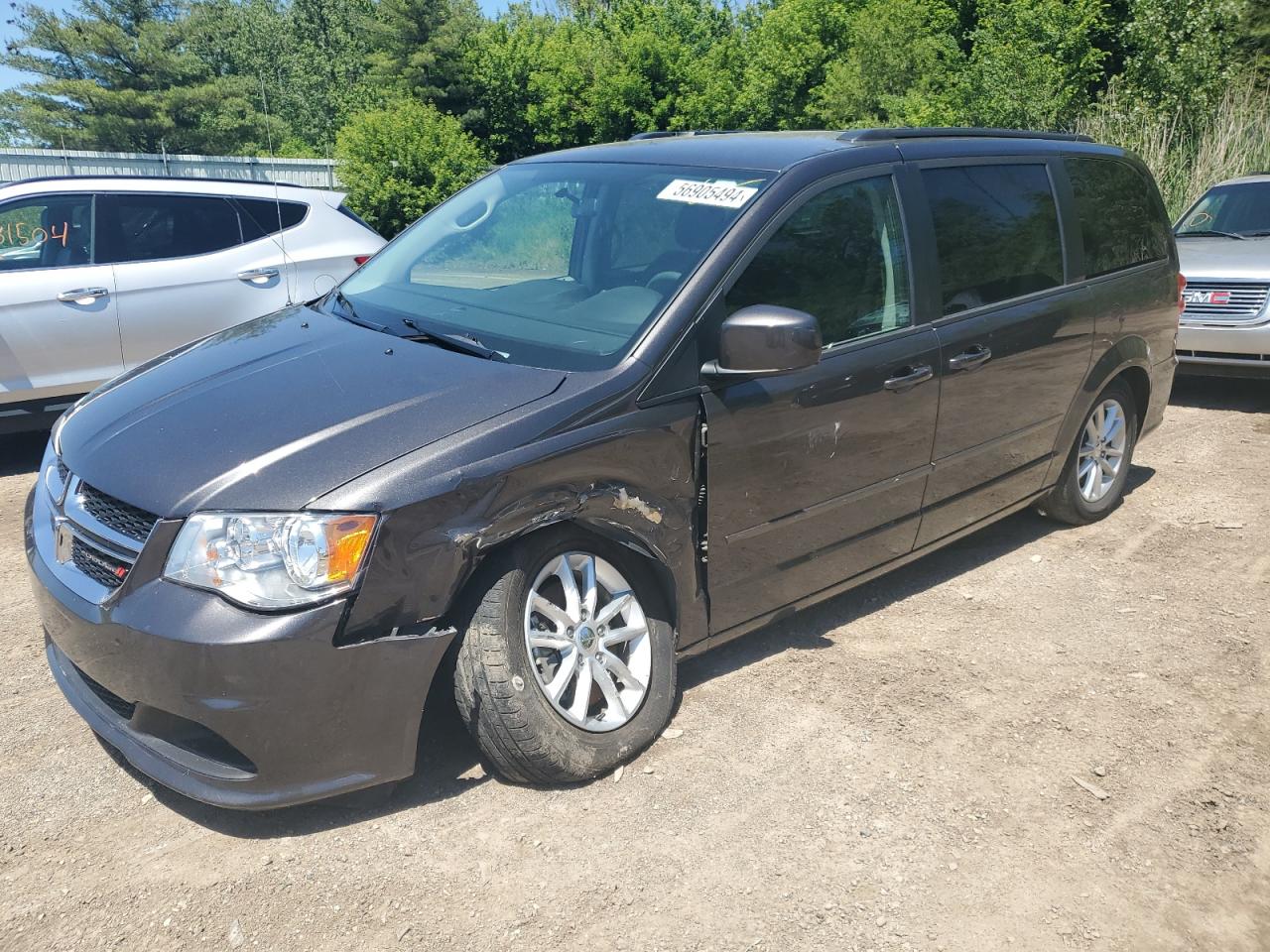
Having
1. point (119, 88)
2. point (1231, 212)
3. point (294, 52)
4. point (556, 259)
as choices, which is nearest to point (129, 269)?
point (556, 259)

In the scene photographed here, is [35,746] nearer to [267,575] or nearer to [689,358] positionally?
[267,575]

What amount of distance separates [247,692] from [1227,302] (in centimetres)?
802

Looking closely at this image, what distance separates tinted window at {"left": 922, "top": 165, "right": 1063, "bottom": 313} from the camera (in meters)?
4.43

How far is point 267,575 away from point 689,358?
1418 millimetres

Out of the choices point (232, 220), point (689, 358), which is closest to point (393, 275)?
point (689, 358)

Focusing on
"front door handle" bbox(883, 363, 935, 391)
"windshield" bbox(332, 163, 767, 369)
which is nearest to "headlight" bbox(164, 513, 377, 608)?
"windshield" bbox(332, 163, 767, 369)

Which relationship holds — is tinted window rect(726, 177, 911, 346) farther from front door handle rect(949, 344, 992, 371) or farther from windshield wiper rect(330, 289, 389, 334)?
windshield wiper rect(330, 289, 389, 334)

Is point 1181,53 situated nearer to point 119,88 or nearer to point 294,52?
point 119,88

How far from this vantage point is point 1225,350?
27.6 feet

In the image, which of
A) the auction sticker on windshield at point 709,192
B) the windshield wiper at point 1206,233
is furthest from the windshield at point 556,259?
the windshield wiper at point 1206,233

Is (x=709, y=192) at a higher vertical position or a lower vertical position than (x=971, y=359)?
higher

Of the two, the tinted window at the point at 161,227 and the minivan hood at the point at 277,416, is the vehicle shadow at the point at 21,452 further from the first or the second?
the minivan hood at the point at 277,416

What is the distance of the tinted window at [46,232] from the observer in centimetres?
677

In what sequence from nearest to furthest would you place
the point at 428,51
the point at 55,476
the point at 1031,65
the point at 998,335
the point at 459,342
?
the point at 55,476 → the point at 459,342 → the point at 998,335 → the point at 1031,65 → the point at 428,51
